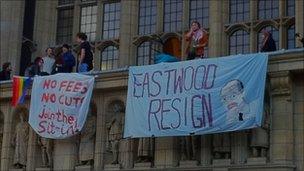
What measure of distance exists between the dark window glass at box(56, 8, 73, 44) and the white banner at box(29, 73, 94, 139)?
5.37 meters

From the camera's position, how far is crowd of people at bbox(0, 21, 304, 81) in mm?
21562

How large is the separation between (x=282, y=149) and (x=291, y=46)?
5740 millimetres

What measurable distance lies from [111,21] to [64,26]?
2.04m

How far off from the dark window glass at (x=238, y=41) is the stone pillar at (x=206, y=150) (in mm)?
5234

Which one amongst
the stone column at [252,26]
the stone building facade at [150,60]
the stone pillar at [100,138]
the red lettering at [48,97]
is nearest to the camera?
the stone building facade at [150,60]

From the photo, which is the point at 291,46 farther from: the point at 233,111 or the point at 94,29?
the point at 94,29

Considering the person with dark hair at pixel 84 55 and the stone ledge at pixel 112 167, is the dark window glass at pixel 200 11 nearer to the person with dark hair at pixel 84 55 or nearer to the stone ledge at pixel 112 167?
the person with dark hair at pixel 84 55

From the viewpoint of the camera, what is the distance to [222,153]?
20.2 metres

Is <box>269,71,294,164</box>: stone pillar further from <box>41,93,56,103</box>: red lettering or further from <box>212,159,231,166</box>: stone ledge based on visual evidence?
<box>41,93,56,103</box>: red lettering

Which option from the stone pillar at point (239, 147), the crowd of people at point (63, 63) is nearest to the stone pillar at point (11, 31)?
the crowd of people at point (63, 63)

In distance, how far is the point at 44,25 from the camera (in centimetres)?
2877

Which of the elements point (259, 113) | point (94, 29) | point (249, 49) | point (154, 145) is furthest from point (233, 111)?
point (94, 29)

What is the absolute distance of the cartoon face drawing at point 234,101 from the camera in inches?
772

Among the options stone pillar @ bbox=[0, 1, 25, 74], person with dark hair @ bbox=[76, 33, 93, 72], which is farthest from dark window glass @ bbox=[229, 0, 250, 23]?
stone pillar @ bbox=[0, 1, 25, 74]
